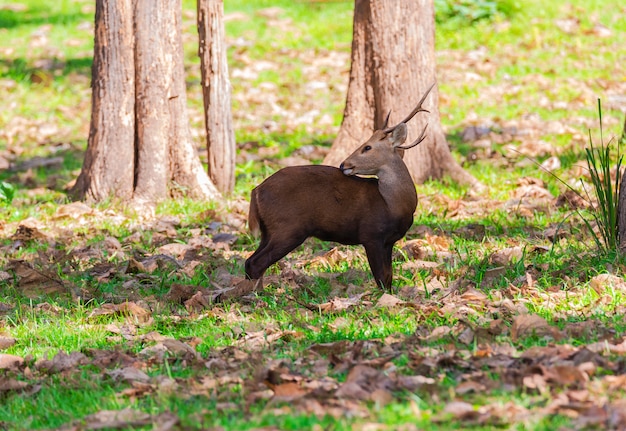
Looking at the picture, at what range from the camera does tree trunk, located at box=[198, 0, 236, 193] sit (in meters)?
9.21

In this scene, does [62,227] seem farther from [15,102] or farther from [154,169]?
[15,102]

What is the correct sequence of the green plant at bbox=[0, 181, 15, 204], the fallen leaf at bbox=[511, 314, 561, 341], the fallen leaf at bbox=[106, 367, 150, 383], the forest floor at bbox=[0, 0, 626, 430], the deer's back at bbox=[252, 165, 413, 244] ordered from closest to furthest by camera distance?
the forest floor at bbox=[0, 0, 626, 430], the fallen leaf at bbox=[106, 367, 150, 383], the fallen leaf at bbox=[511, 314, 561, 341], the deer's back at bbox=[252, 165, 413, 244], the green plant at bbox=[0, 181, 15, 204]

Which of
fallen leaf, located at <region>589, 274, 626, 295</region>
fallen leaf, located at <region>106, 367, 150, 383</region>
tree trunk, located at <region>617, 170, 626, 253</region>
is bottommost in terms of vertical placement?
fallen leaf, located at <region>106, 367, 150, 383</region>

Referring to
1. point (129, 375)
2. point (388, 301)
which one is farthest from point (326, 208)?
point (129, 375)

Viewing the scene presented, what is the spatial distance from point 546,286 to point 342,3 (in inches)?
534

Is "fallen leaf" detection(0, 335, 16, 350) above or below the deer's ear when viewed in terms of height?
below

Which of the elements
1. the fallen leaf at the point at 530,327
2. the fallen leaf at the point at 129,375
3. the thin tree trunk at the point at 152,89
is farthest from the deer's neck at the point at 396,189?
the thin tree trunk at the point at 152,89

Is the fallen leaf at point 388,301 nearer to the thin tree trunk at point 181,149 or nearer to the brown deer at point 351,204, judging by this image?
the brown deer at point 351,204

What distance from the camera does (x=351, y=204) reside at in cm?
630

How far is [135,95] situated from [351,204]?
11.9 ft

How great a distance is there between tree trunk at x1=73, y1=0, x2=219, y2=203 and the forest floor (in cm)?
29

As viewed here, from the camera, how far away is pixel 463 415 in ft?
12.9

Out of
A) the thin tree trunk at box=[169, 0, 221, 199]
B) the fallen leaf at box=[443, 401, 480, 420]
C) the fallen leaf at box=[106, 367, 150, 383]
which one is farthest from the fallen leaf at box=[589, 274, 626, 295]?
the thin tree trunk at box=[169, 0, 221, 199]

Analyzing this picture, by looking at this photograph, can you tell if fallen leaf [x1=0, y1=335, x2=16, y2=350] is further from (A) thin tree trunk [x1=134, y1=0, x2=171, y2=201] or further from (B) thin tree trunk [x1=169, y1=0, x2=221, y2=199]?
(B) thin tree trunk [x1=169, y1=0, x2=221, y2=199]
